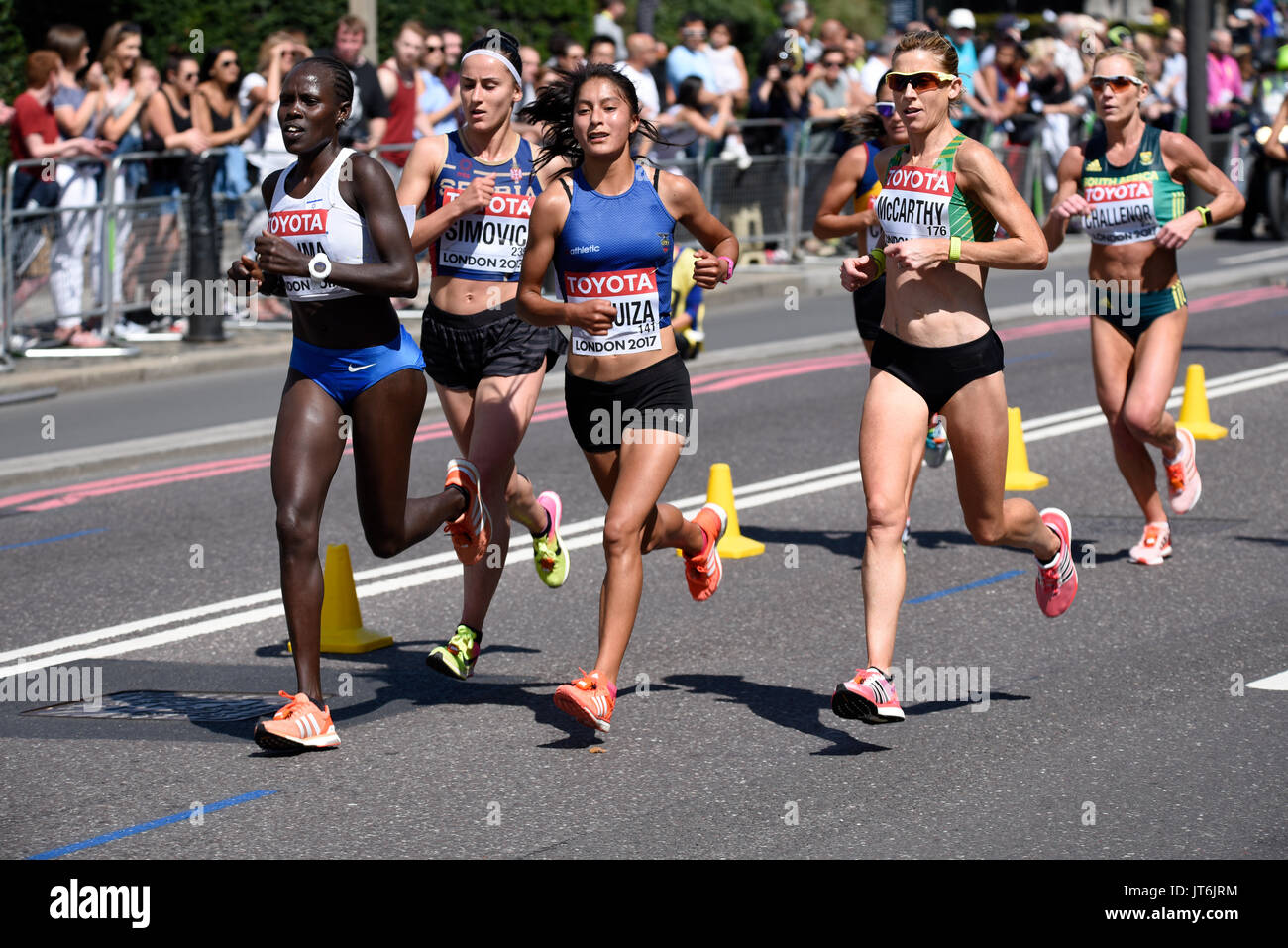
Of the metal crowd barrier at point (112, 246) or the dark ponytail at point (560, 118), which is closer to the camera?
the dark ponytail at point (560, 118)

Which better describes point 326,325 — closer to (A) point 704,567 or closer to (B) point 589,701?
(B) point 589,701

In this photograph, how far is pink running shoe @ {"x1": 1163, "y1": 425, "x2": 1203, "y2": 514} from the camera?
932 centimetres

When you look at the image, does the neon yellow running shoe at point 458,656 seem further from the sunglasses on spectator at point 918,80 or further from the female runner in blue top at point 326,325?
the sunglasses on spectator at point 918,80

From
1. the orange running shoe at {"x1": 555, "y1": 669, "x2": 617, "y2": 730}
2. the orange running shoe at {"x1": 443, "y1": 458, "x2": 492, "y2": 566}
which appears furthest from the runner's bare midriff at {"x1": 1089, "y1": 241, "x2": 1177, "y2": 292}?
the orange running shoe at {"x1": 555, "y1": 669, "x2": 617, "y2": 730}

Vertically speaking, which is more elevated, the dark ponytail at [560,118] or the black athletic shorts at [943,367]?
the dark ponytail at [560,118]

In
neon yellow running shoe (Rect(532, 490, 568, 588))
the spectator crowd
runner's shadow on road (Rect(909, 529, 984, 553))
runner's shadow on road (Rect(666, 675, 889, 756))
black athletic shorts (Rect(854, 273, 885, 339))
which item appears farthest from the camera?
the spectator crowd

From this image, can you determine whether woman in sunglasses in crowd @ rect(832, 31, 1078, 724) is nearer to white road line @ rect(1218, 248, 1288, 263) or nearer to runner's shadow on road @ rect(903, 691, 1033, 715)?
runner's shadow on road @ rect(903, 691, 1033, 715)

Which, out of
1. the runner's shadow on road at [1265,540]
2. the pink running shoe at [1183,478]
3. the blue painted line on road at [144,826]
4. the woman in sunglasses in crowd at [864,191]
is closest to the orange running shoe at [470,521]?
the blue painted line on road at [144,826]

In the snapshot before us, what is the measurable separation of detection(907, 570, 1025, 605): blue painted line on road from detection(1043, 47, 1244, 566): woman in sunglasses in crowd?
0.60 metres

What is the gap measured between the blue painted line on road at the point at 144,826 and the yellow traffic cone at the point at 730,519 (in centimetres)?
366

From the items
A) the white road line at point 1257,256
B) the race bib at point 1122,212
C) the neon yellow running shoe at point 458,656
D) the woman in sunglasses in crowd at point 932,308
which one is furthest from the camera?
the white road line at point 1257,256

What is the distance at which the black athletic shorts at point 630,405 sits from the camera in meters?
6.55

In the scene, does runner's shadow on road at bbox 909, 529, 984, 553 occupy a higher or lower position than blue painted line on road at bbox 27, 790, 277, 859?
lower

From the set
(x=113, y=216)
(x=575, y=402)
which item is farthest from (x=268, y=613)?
(x=113, y=216)
